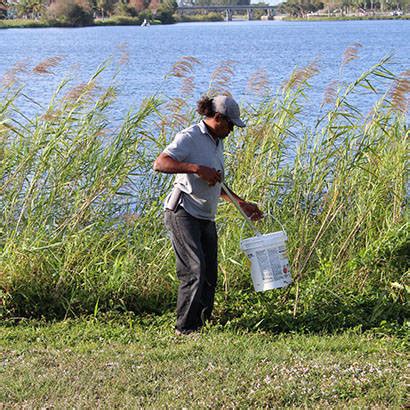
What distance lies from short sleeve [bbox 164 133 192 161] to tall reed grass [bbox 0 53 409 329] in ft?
3.85

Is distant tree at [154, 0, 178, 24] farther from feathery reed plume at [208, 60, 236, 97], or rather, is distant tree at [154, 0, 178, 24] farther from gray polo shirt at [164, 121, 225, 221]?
gray polo shirt at [164, 121, 225, 221]

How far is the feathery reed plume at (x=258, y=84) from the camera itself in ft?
27.4

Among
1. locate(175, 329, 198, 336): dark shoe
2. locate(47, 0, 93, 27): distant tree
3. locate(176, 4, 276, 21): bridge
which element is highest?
locate(175, 329, 198, 336): dark shoe

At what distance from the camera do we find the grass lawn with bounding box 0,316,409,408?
4633 mm

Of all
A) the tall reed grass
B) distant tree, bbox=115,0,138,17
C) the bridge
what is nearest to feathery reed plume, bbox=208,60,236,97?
the tall reed grass

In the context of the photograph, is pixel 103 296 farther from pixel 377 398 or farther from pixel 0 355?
pixel 377 398

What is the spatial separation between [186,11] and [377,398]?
94.2 meters

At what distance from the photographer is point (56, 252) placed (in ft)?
22.8

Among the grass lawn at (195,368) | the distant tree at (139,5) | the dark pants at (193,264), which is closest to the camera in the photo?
the grass lawn at (195,368)

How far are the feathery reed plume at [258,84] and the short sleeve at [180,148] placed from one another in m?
2.73

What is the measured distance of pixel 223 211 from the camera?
7238 millimetres

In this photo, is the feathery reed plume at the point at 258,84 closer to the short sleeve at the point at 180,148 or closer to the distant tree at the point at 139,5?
the short sleeve at the point at 180,148

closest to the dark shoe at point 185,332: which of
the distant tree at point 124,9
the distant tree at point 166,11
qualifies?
the distant tree at point 124,9

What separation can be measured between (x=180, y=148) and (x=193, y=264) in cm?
84
